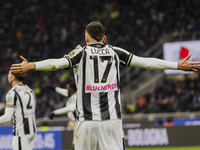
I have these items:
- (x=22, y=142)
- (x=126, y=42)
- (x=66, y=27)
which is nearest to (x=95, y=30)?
(x=22, y=142)

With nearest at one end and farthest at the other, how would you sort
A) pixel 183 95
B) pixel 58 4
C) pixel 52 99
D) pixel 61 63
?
pixel 61 63, pixel 183 95, pixel 52 99, pixel 58 4

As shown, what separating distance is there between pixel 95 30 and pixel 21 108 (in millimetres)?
2679

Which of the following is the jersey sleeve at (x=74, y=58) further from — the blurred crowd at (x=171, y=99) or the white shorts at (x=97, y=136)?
the blurred crowd at (x=171, y=99)

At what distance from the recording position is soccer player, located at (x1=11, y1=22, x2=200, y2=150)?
14.3 feet

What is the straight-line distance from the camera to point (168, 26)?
20.9 metres

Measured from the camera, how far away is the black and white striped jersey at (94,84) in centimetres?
443

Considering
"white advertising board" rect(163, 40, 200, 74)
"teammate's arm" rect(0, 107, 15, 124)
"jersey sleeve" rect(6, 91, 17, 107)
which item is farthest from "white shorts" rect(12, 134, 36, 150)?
"white advertising board" rect(163, 40, 200, 74)

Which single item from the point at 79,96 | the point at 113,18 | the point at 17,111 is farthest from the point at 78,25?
the point at 79,96

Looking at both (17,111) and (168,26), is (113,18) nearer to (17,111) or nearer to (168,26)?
(168,26)

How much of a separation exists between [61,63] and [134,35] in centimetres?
1720

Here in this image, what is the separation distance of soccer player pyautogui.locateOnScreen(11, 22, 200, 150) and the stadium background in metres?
8.07

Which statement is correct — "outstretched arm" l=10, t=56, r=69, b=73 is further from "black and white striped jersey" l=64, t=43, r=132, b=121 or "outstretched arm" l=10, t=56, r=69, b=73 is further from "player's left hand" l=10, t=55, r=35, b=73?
"black and white striped jersey" l=64, t=43, r=132, b=121

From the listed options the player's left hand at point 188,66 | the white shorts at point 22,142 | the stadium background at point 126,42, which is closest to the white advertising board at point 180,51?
the stadium background at point 126,42

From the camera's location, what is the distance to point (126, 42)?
20.9 metres
